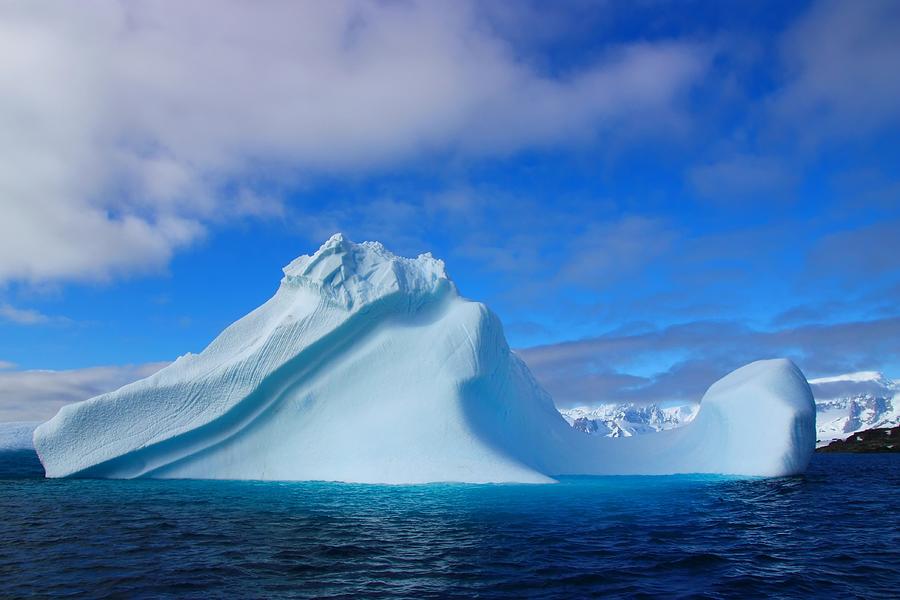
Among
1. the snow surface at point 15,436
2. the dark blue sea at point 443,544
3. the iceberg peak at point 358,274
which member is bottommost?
the dark blue sea at point 443,544

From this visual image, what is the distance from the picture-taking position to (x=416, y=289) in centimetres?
1905

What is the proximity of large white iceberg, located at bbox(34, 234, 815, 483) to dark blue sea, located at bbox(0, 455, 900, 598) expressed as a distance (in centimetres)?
279

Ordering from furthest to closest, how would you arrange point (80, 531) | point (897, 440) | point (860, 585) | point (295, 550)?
point (897, 440) < point (80, 531) < point (295, 550) < point (860, 585)

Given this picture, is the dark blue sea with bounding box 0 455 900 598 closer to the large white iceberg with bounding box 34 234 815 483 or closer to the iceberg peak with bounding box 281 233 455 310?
the large white iceberg with bounding box 34 234 815 483

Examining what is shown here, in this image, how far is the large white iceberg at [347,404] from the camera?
1609cm

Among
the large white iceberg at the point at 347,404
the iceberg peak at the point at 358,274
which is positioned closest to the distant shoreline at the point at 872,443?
the large white iceberg at the point at 347,404

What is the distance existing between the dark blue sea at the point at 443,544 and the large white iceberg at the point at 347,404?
2793 millimetres

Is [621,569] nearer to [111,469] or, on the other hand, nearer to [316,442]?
[316,442]

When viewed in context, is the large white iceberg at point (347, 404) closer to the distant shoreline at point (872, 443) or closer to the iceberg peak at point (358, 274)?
the iceberg peak at point (358, 274)

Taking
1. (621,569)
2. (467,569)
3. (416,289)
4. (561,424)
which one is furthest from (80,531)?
(561,424)

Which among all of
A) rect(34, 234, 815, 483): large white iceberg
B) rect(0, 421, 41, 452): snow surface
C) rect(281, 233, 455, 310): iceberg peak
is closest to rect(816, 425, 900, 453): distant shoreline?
rect(34, 234, 815, 483): large white iceberg

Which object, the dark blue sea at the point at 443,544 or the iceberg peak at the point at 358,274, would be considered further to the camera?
the iceberg peak at the point at 358,274

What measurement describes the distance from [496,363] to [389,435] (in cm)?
471

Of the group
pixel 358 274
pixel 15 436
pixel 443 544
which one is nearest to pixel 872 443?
pixel 358 274
